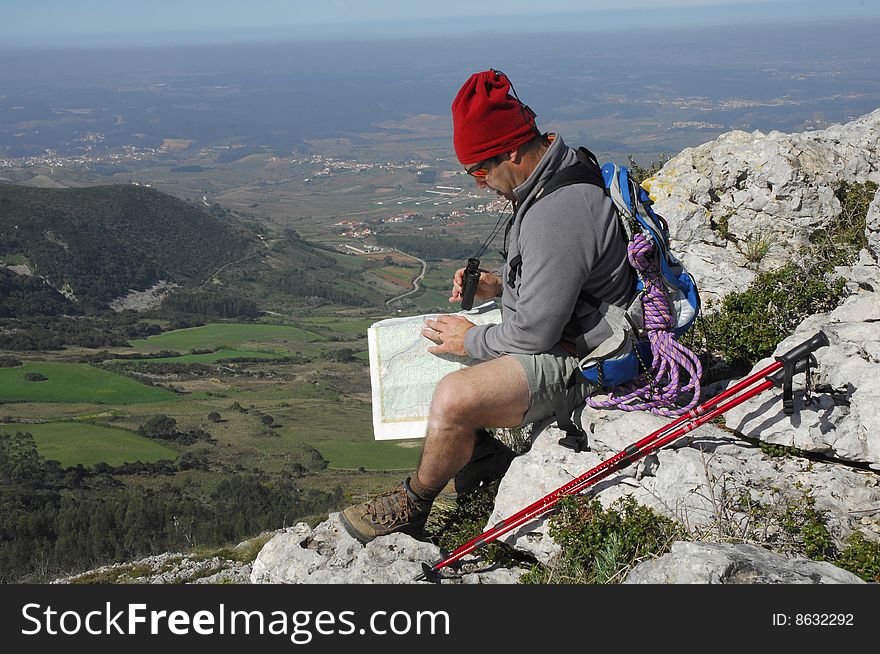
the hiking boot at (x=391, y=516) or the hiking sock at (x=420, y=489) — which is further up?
the hiking sock at (x=420, y=489)

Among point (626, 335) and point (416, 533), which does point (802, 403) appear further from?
point (416, 533)

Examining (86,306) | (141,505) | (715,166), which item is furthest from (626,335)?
(86,306)

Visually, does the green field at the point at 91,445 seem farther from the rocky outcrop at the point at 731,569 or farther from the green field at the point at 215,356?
the rocky outcrop at the point at 731,569

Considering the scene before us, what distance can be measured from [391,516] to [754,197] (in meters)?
7.27

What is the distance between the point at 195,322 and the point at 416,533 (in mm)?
143655

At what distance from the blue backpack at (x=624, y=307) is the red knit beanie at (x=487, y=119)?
42 cm

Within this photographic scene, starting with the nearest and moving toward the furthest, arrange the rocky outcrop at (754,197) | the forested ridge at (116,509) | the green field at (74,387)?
the rocky outcrop at (754,197) → the forested ridge at (116,509) → the green field at (74,387)

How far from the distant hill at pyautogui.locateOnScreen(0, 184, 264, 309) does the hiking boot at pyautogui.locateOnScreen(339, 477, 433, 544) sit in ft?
531

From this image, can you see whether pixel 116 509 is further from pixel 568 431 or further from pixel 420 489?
pixel 568 431

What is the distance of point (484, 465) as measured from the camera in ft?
19.0

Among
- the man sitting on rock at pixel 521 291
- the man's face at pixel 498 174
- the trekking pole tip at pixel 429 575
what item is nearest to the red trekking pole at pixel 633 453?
the trekking pole tip at pixel 429 575

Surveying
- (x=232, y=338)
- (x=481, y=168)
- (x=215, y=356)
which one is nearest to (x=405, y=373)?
(x=481, y=168)

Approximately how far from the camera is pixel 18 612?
379cm

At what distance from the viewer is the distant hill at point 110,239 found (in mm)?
154750
